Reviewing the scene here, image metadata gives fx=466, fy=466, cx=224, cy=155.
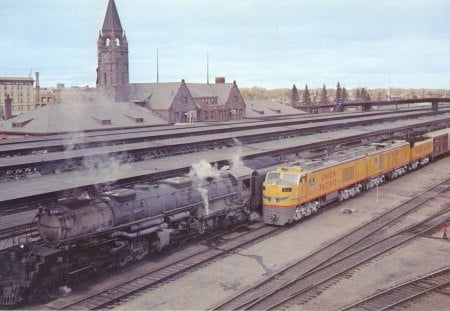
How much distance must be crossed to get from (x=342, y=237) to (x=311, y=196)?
360 centimetres

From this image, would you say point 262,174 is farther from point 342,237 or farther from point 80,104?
point 80,104

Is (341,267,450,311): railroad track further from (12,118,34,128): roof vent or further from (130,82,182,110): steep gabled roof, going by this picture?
(130,82,182,110): steep gabled roof

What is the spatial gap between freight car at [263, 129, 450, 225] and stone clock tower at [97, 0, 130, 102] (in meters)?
47.0

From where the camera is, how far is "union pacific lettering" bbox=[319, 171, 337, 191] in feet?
87.3

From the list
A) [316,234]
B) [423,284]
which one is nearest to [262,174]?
[316,234]

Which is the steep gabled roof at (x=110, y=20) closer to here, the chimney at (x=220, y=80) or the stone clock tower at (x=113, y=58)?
the stone clock tower at (x=113, y=58)

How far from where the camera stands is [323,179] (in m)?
26.7

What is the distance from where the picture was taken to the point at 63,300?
51.5 feet

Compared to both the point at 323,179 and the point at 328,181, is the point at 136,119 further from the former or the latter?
the point at 323,179

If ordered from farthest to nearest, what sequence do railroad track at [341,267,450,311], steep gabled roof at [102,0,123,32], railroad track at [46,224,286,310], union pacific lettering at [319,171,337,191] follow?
steep gabled roof at [102,0,123,32] → union pacific lettering at [319,171,337,191] → railroad track at [46,224,286,310] → railroad track at [341,267,450,311]

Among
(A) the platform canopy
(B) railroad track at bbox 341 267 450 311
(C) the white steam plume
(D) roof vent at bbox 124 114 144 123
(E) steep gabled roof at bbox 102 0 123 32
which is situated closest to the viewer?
(B) railroad track at bbox 341 267 450 311

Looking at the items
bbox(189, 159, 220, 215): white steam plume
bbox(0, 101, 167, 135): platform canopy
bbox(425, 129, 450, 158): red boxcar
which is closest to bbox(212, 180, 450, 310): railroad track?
bbox(189, 159, 220, 215): white steam plume

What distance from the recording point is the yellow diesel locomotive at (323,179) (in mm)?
24141

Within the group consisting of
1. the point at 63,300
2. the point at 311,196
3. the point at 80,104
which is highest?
the point at 80,104
